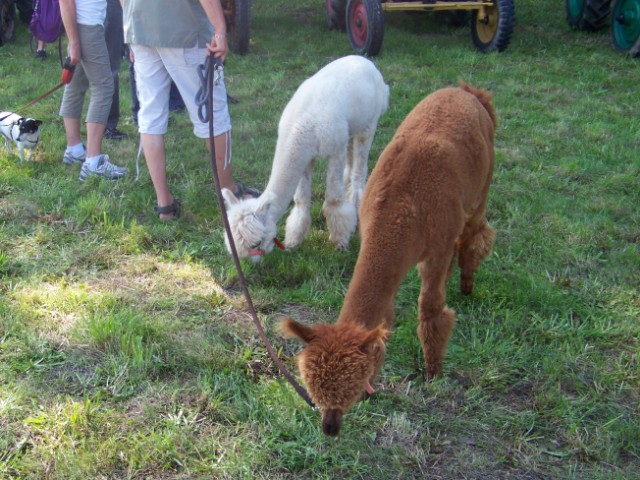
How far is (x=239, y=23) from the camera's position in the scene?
8062mm

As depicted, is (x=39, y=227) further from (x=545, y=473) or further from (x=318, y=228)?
(x=545, y=473)

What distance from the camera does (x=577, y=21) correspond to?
9.28 m

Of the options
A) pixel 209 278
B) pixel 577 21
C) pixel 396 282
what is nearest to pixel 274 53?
pixel 577 21

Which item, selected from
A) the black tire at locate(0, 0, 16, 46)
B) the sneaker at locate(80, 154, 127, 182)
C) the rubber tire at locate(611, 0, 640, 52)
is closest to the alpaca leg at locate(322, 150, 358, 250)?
the sneaker at locate(80, 154, 127, 182)

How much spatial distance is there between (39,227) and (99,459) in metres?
2.18

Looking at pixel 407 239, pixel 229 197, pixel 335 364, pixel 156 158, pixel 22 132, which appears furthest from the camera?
pixel 22 132

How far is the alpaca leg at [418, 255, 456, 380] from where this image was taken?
8.68ft

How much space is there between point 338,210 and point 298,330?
2020mm

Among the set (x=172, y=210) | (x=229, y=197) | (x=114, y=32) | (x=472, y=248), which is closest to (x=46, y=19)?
(x=114, y=32)

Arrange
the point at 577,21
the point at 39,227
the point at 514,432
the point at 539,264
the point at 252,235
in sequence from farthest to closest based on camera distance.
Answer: the point at 577,21
the point at 39,227
the point at 539,264
the point at 252,235
the point at 514,432

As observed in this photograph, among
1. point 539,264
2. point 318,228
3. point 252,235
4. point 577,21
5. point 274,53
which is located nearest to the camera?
point 252,235

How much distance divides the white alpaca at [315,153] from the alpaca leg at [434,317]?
1176 millimetres

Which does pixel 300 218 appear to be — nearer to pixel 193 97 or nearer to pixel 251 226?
pixel 251 226

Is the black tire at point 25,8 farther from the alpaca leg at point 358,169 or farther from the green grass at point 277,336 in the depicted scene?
the alpaca leg at point 358,169
